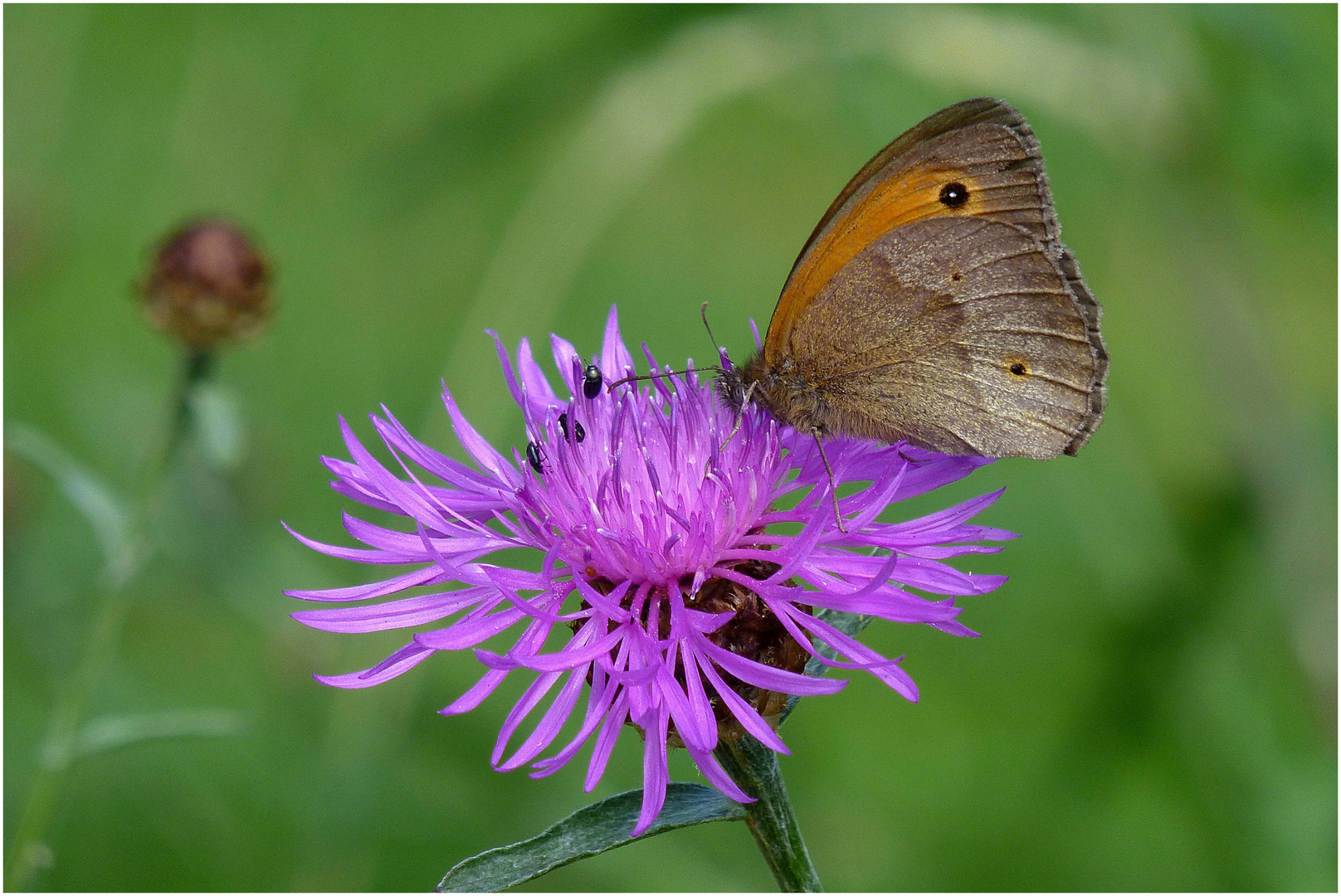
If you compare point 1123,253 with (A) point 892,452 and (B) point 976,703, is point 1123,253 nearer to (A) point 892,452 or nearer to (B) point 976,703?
(B) point 976,703

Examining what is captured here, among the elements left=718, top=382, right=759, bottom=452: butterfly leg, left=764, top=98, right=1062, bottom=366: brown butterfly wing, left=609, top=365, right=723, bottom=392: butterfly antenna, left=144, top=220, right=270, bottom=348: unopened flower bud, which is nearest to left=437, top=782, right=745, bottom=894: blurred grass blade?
left=718, top=382, right=759, bottom=452: butterfly leg

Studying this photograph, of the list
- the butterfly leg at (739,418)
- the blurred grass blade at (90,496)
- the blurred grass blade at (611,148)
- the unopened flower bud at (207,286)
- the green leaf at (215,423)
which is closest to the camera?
the butterfly leg at (739,418)

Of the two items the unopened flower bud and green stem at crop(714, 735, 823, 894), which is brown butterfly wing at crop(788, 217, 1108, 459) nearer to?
green stem at crop(714, 735, 823, 894)

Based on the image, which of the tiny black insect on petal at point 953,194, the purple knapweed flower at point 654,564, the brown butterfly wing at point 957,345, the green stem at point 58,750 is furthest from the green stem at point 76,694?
the tiny black insect on petal at point 953,194

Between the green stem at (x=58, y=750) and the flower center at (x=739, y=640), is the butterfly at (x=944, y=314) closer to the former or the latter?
the flower center at (x=739, y=640)

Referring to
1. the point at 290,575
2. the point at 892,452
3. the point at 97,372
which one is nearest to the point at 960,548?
the point at 892,452

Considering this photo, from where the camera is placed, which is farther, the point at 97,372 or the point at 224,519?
the point at 97,372

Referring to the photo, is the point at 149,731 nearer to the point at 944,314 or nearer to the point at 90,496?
the point at 90,496
